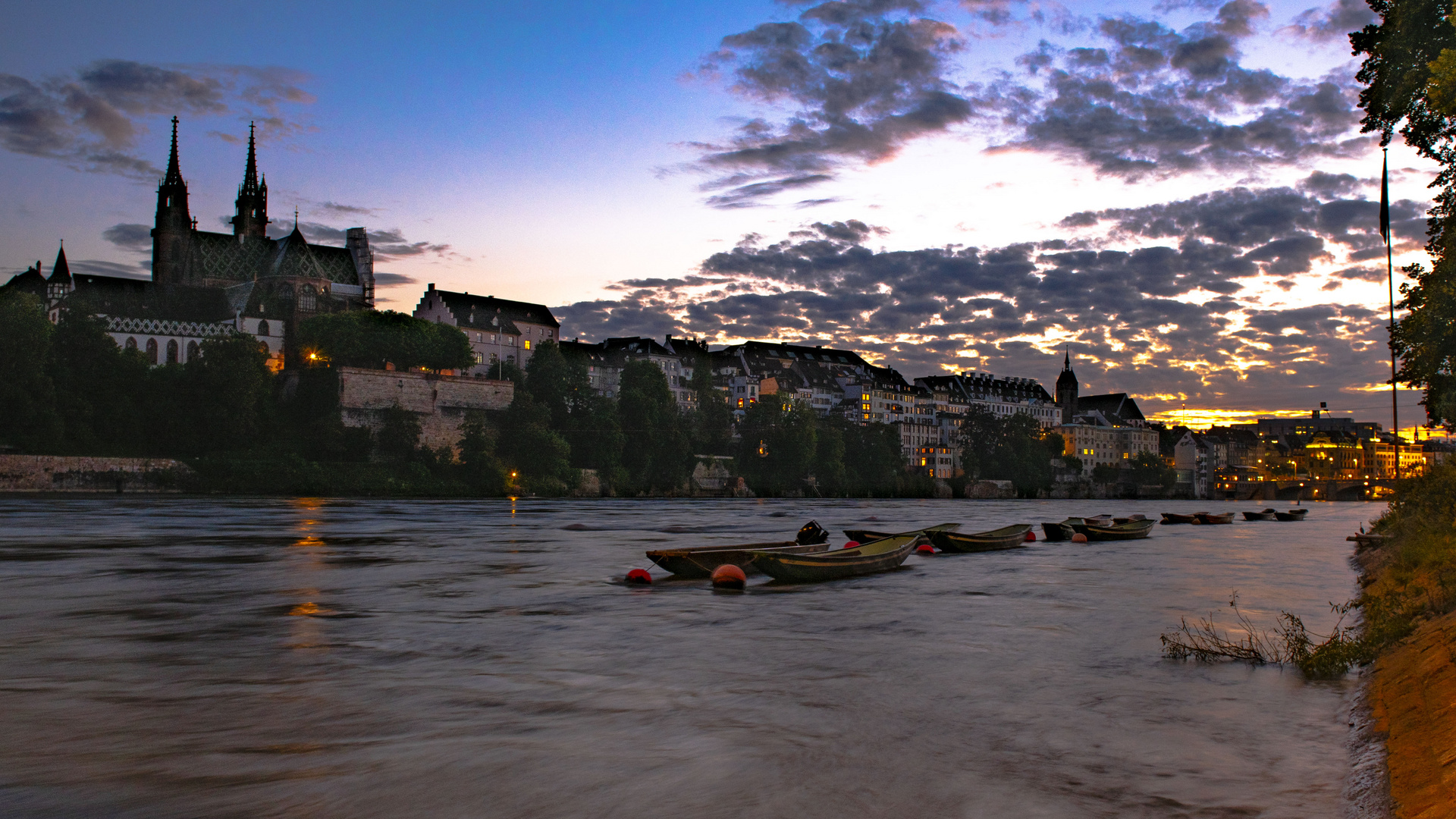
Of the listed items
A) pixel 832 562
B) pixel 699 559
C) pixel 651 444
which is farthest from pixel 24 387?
pixel 832 562

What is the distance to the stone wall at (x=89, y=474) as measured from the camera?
67.2 meters

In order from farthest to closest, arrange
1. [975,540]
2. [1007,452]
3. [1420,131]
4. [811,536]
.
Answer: [1007,452] < [975,540] < [811,536] < [1420,131]

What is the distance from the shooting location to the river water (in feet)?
28.1

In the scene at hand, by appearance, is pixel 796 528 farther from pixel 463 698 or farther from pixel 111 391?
pixel 111 391

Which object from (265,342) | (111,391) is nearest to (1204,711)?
(111,391)

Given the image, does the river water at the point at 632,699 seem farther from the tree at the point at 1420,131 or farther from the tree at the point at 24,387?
the tree at the point at 24,387

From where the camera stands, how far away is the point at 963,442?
162375 millimetres

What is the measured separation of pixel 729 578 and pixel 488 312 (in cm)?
10994

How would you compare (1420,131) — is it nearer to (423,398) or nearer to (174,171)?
(423,398)

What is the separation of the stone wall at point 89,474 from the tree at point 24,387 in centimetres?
184

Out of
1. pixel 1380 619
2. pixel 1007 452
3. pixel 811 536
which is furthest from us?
pixel 1007 452

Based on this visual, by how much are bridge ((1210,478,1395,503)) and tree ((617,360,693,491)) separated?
379ft

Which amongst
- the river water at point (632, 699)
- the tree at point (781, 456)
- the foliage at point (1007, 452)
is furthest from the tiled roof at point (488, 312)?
the river water at point (632, 699)

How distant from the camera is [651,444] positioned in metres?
108
